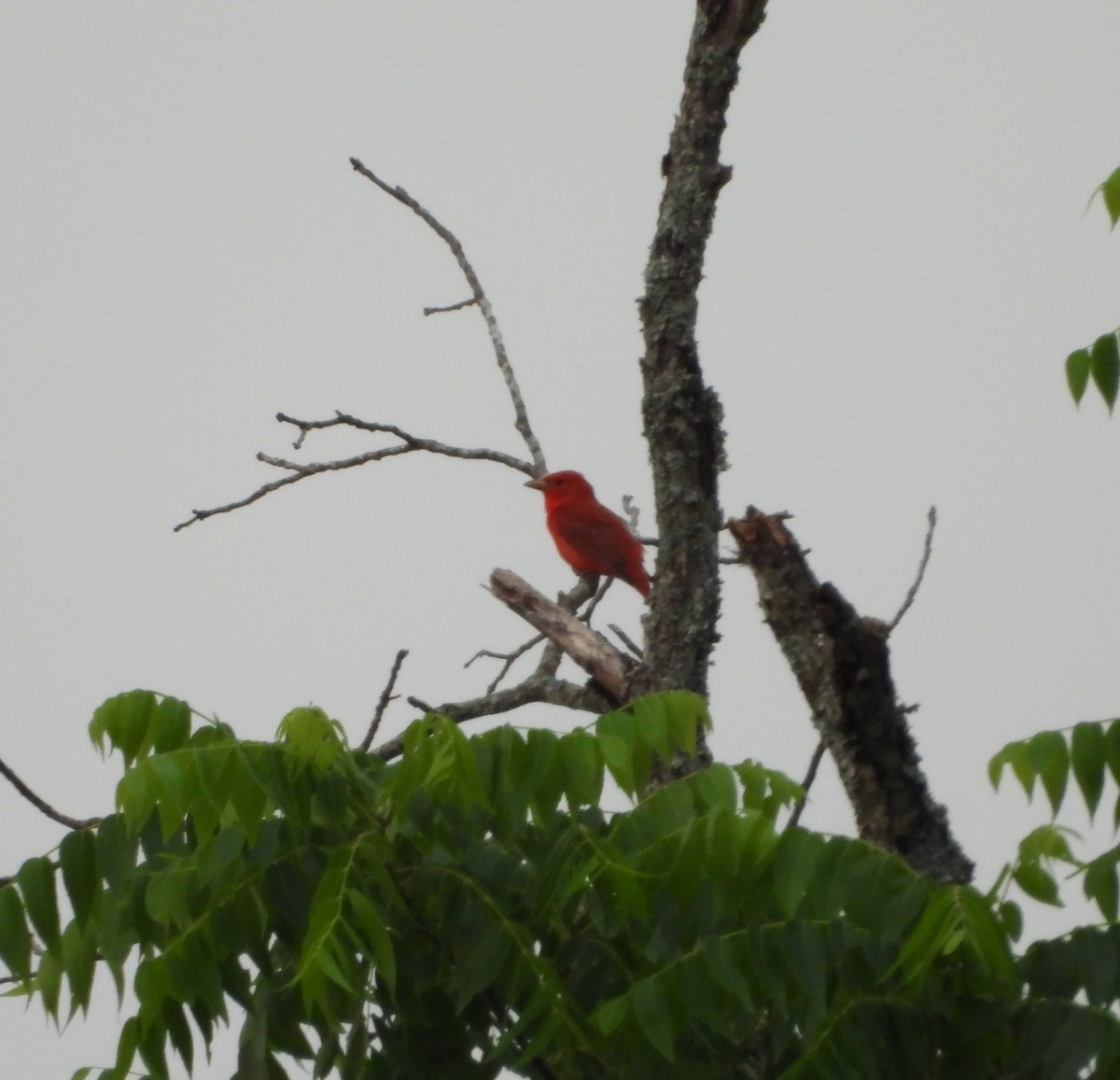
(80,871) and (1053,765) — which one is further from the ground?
(80,871)

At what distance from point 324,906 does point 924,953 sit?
0.84 metres

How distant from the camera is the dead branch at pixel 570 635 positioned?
4.31m

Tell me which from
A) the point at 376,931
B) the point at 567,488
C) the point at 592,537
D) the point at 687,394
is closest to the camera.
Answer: the point at 376,931

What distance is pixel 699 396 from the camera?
3.98 metres

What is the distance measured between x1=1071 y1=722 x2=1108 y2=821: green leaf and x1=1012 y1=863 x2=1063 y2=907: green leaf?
5.5 inches

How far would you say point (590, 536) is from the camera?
920 cm

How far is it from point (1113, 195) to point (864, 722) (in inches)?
56.1

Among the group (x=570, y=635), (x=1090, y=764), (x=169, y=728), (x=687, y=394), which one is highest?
(x=687, y=394)

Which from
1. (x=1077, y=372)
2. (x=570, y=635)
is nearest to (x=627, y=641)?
(x=570, y=635)

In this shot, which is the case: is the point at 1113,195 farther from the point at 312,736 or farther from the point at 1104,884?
the point at 312,736

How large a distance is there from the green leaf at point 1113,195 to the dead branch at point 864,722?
130 cm

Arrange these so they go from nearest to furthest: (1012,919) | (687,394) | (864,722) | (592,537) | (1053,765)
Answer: (1012,919) → (1053,765) → (864,722) → (687,394) → (592,537)

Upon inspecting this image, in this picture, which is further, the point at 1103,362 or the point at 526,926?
the point at 1103,362

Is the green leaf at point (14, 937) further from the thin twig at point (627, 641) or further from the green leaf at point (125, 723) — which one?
the thin twig at point (627, 641)
